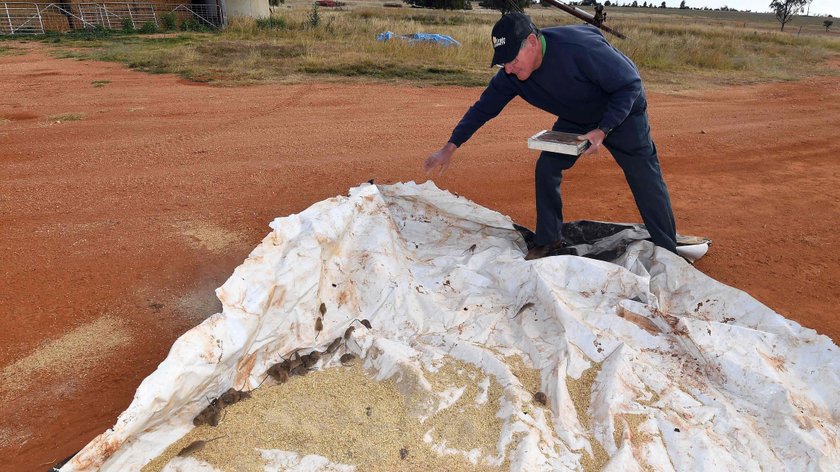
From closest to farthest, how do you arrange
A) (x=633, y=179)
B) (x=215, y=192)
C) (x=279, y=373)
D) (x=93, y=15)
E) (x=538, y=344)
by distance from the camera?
(x=279, y=373) < (x=538, y=344) < (x=633, y=179) < (x=215, y=192) < (x=93, y=15)

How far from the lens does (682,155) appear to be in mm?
5859

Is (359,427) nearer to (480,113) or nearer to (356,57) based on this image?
(480,113)

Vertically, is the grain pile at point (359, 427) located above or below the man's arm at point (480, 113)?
below

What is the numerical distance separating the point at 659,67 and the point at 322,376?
37.7 feet

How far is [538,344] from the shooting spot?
2533 millimetres

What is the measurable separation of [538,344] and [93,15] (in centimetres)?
2069

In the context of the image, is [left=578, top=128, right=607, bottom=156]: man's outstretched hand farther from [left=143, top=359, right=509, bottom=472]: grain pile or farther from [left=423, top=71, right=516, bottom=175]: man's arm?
[left=143, top=359, right=509, bottom=472]: grain pile

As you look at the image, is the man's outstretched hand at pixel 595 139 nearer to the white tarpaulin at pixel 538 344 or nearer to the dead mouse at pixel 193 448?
the white tarpaulin at pixel 538 344

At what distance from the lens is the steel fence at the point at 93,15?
16.8m

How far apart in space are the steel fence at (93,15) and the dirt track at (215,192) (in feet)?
36.2

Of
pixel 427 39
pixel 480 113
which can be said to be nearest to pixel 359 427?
pixel 480 113

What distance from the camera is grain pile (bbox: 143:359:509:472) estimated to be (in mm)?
1977

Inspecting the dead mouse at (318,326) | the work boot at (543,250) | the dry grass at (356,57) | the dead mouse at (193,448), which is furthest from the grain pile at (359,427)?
the dry grass at (356,57)

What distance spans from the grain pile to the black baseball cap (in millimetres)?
1464
